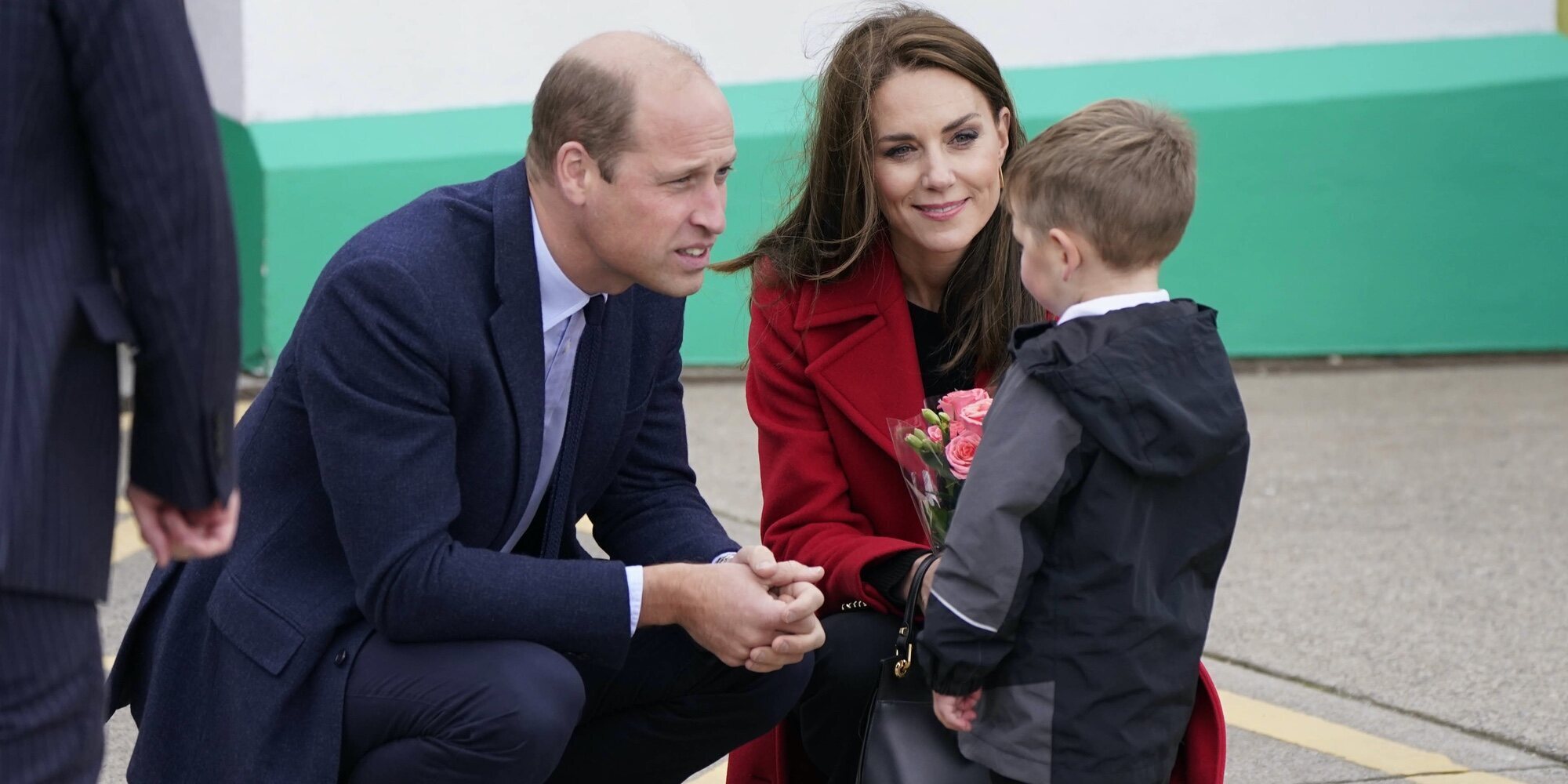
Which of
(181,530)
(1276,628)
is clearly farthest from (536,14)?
(181,530)

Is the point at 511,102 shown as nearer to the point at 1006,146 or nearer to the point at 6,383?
the point at 1006,146

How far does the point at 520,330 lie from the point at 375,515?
343 millimetres

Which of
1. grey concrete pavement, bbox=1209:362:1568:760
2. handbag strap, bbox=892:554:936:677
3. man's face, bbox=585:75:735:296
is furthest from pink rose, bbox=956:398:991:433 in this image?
grey concrete pavement, bbox=1209:362:1568:760

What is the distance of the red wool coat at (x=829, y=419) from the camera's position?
291 centimetres

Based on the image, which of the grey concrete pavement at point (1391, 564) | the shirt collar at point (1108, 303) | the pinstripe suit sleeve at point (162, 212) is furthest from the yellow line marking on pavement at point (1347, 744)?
the pinstripe suit sleeve at point (162, 212)

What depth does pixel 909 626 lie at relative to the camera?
98.9 inches

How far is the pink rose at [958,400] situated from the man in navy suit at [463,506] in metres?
0.37

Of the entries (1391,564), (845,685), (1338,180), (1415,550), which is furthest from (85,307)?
(1338,180)

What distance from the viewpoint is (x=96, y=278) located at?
64.6 inches

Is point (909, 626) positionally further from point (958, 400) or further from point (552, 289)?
point (552, 289)

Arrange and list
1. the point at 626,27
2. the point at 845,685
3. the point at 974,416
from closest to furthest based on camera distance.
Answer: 1. the point at 974,416
2. the point at 845,685
3. the point at 626,27

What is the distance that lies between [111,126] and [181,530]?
43 cm

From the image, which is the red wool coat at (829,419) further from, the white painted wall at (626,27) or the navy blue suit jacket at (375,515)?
the white painted wall at (626,27)

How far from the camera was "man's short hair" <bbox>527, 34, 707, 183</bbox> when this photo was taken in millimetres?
2455
